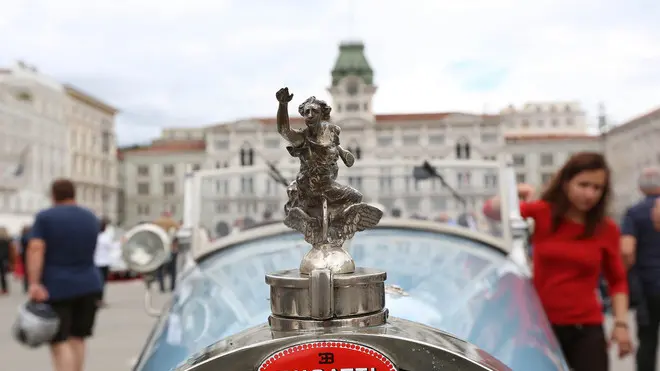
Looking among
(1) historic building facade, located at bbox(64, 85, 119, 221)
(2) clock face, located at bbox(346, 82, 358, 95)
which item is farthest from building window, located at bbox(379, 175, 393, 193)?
(1) historic building facade, located at bbox(64, 85, 119, 221)

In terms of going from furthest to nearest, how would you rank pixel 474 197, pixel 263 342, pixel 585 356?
pixel 474 197
pixel 585 356
pixel 263 342

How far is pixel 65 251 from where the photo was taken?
13.5ft

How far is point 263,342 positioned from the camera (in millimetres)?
1116

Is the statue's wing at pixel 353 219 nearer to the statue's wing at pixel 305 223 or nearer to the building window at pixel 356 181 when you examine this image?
the statue's wing at pixel 305 223

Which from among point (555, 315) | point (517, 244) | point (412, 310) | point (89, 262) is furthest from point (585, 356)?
point (89, 262)

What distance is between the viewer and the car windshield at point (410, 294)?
1895mm

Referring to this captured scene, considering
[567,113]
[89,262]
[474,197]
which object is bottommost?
[89,262]

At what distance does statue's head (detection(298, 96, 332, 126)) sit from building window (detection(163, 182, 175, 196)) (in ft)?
224

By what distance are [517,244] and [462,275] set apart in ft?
2.36

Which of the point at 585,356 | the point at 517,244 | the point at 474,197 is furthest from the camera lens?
the point at 474,197

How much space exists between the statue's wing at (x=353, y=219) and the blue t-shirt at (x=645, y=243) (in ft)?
10.7

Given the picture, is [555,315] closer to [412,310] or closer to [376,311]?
[412,310]

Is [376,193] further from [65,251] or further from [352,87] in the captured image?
[352,87]

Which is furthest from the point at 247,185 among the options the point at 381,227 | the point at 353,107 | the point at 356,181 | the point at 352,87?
the point at 353,107
